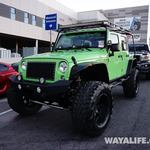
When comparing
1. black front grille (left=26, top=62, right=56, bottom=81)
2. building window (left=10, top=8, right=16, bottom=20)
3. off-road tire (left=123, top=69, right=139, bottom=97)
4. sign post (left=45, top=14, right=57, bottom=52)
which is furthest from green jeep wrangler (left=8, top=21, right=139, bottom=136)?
building window (left=10, top=8, right=16, bottom=20)

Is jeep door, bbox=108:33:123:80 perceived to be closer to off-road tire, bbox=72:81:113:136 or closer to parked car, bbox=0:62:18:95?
off-road tire, bbox=72:81:113:136

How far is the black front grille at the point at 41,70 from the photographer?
124 inches

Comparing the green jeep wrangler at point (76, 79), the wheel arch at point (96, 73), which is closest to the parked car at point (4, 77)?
the green jeep wrangler at point (76, 79)

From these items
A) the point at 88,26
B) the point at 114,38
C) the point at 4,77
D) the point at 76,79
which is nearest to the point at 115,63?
the point at 114,38

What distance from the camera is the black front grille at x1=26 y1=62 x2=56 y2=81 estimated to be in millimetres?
3152

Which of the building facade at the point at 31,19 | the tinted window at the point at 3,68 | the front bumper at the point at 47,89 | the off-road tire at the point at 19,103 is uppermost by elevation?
the building facade at the point at 31,19

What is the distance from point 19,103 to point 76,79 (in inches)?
58.1

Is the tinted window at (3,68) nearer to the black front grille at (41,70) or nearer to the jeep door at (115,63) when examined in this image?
the black front grille at (41,70)

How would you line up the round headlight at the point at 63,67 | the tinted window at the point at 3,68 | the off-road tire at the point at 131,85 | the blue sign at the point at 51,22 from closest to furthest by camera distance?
the round headlight at the point at 63,67
the off-road tire at the point at 131,85
the tinted window at the point at 3,68
the blue sign at the point at 51,22

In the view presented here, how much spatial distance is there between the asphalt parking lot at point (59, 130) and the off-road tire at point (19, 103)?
0.18m

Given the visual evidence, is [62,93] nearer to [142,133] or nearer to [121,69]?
[142,133]

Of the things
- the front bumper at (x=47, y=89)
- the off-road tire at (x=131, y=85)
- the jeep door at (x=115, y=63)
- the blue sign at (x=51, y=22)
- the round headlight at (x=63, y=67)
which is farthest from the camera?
the blue sign at (x=51, y=22)

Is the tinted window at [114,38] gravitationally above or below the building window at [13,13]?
below

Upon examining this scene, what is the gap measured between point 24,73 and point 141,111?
3216mm
